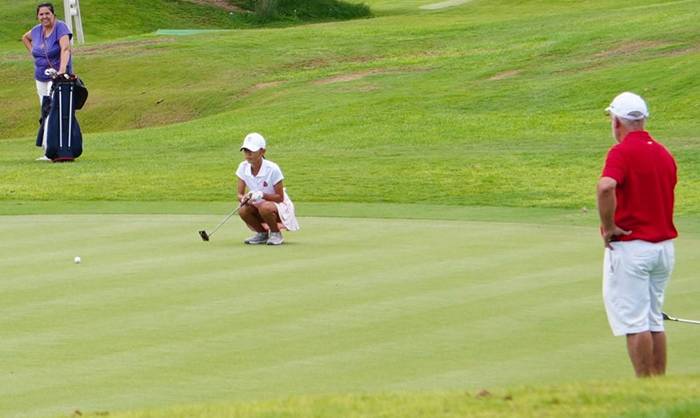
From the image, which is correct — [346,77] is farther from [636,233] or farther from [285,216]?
[636,233]

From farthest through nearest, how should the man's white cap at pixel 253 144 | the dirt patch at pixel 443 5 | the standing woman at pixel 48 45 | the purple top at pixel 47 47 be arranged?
the dirt patch at pixel 443 5, the purple top at pixel 47 47, the standing woman at pixel 48 45, the man's white cap at pixel 253 144

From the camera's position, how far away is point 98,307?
1108 cm

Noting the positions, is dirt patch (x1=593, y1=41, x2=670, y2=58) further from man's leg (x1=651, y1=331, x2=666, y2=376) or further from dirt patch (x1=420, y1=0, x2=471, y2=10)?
dirt patch (x1=420, y1=0, x2=471, y2=10)

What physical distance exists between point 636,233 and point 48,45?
16249mm

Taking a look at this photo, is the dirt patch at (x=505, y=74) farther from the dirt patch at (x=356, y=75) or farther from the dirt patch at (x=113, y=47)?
the dirt patch at (x=113, y=47)

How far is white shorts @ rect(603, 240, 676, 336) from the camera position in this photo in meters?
8.24

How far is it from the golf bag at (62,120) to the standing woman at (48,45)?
0.20 m

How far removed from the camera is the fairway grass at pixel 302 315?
8.51 metres

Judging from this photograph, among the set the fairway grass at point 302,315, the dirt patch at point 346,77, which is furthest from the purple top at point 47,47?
the dirt patch at point 346,77

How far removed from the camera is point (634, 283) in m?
8.27

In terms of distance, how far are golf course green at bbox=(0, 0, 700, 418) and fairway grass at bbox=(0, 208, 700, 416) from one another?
0.10 ft

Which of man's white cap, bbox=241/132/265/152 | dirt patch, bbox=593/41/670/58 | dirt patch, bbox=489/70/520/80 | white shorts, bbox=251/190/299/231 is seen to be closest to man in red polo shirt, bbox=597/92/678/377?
man's white cap, bbox=241/132/265/152

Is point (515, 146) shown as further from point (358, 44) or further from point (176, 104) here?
point (358, 44)

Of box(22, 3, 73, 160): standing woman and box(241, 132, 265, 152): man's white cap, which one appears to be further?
box(22, 3, 73, 160): standing woman
